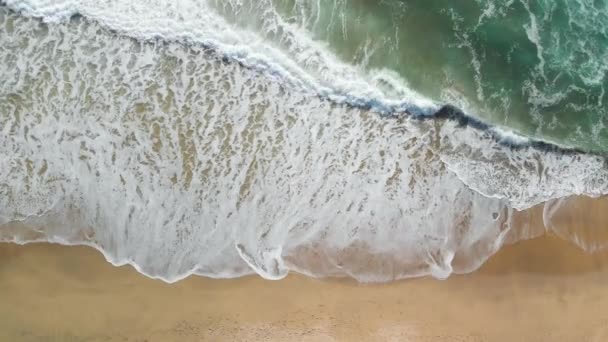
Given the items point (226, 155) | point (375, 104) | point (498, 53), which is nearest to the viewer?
point (226, 155)

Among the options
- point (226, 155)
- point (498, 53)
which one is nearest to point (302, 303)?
point (226, 155)

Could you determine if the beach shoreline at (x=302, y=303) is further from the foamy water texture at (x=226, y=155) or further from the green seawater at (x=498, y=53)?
the green seawater at (x=498, y=53)

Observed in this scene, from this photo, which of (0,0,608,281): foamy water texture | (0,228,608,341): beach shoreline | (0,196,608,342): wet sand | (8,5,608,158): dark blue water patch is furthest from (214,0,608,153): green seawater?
(0,228,608,341): beach shoreline

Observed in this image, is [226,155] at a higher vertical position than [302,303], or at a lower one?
higher

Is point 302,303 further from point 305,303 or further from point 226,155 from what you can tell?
point 226,155

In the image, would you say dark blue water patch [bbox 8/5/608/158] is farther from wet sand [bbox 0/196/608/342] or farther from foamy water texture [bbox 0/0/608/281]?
wet sand [bbox 0/196/608/342]

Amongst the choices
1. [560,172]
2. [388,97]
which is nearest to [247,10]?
[388,97]
